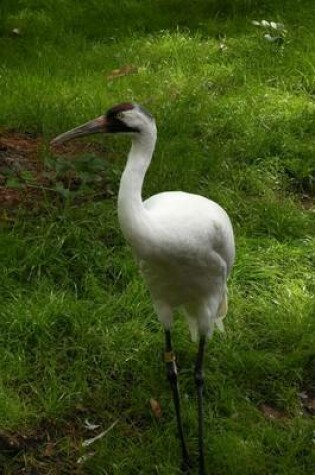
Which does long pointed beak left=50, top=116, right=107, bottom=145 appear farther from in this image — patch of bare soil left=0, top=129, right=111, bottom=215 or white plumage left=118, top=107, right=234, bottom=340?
patch of bare soil left=0, top=129, right=111, bottom=215

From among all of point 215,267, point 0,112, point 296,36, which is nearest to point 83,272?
point 215,267

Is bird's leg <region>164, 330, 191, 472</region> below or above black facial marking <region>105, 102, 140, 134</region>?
below

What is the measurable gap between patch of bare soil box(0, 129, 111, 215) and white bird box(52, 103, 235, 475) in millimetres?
1394

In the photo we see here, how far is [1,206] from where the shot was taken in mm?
4293

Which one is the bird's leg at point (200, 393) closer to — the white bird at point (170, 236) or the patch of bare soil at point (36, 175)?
the white bird at point (170, 236)

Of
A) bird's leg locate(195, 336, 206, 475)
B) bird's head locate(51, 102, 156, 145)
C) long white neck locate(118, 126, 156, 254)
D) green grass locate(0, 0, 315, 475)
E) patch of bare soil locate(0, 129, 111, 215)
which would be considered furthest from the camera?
patch of bare soil locate(0, 129, 111, 215)

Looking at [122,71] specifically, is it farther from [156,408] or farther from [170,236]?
[170,236]

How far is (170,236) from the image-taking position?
252 cm

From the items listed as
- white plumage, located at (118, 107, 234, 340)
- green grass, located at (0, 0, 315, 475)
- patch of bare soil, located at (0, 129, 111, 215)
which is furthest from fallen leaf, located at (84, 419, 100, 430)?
patch of bare soil, located at (0, 129, 111, 215)

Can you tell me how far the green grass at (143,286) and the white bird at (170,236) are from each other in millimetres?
290

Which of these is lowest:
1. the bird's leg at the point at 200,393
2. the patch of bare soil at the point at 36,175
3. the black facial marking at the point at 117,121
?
the patch of bare soil at the point at 36,175

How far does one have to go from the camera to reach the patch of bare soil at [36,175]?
167 inches

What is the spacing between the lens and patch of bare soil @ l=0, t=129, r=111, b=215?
424 cm

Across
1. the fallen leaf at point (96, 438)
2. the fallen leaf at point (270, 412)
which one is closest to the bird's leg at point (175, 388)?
the fallen leaf at point (96, 438)
